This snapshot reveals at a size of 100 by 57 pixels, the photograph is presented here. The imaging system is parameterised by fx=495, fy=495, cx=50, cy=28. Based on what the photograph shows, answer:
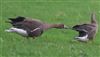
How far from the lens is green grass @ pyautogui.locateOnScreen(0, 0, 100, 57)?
41.5 feet

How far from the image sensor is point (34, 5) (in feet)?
76.5

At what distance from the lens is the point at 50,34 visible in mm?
16547

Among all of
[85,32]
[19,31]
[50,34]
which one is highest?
[19,31]

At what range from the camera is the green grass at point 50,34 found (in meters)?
12.6

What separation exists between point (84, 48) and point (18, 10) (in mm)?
8440

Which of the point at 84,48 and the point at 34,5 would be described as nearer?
the point at 84,48

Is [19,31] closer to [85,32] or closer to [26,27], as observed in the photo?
[26,27]

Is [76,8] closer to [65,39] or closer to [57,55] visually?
[65,39]

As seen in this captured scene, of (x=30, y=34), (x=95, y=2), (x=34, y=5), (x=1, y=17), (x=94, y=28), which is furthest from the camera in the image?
(x=95, y=2)

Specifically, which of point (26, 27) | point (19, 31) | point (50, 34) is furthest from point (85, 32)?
point (50, 34)

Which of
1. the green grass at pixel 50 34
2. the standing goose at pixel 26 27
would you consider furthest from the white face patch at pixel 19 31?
the green grass at pixel 50 34

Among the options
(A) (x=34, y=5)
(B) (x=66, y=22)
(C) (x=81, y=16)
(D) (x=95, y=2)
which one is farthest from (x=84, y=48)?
(D) (x=95, y=2)

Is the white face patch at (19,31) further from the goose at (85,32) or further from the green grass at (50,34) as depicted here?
the goose at (85,32)

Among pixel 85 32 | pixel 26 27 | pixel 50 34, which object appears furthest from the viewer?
pixel 50 34
